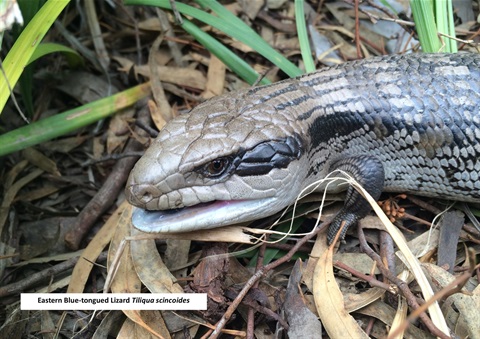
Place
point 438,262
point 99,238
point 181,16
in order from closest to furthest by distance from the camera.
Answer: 1. point 438,262
2. point 99,238
3. point 181,16

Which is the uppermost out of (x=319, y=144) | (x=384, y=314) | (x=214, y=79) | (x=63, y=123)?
(x=63, y=123)

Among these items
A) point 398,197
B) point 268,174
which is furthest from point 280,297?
point 398,197

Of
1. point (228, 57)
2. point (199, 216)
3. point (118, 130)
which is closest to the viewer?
point (199, 216)

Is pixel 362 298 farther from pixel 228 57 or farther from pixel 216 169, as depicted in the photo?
pixel 228 57

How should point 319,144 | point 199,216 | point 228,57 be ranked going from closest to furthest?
point 199,216, point 319,144, point 228,57

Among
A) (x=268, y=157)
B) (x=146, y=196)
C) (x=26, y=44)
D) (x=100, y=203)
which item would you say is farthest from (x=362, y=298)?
(x=26, y=44)

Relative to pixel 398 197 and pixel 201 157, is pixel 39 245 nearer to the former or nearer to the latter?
pixel 201 157

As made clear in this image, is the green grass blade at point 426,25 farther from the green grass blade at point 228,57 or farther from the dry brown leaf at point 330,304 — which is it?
the dry brown leaf at point 330,304

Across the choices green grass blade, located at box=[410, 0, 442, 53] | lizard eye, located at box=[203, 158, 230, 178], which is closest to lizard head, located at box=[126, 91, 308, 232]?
lizard eye, located at box=[203, 158, 230, 178]
